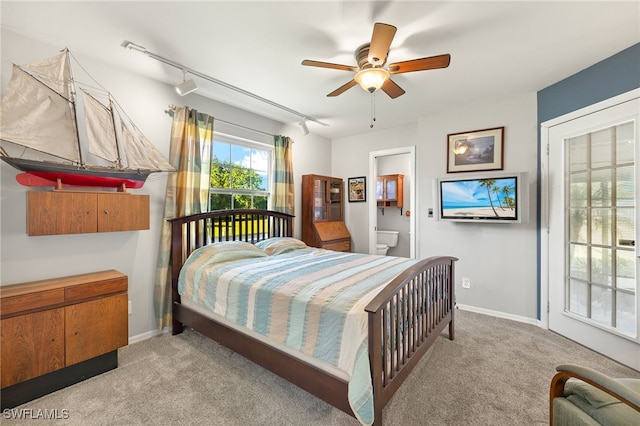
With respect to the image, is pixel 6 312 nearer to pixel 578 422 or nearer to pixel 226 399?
pixel 226 399

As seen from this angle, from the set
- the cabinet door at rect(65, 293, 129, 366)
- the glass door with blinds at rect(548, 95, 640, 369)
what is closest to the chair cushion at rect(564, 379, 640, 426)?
the glass door with blinds at rect(548, 95, 640, 369)

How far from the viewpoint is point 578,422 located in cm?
109

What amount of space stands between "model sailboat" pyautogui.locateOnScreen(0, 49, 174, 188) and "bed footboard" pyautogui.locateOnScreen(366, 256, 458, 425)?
2.38 metres

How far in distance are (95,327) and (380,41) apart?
2988 mm

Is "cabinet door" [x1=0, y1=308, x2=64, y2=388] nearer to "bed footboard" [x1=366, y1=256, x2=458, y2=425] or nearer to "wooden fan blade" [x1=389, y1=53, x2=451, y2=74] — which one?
"bed footboard" [x1=366, y1=256, x2=458, y2=425]

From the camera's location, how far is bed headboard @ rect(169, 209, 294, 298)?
111 inches

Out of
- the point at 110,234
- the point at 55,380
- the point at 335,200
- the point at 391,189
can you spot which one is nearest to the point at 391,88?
the point at 335,200

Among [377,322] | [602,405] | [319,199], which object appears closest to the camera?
[602,405]

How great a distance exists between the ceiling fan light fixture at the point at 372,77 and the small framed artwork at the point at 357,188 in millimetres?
2678

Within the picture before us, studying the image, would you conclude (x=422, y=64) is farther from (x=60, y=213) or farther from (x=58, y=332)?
(x=58, y=332)

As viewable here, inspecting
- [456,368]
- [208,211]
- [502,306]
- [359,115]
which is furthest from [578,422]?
[359,115]

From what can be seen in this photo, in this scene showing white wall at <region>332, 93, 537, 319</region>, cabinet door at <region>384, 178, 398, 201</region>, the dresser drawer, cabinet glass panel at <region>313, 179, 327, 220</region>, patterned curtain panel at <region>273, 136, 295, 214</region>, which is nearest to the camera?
white wall at <region>332, 93, 537, 319</region>

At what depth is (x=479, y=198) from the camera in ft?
10.7

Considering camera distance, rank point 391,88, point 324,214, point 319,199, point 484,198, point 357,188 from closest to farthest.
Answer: point 391,88
point 484,198
point 319,199
point 324,214
point 357,188
